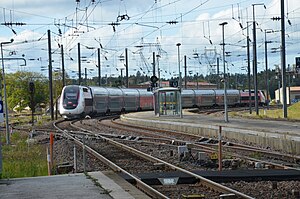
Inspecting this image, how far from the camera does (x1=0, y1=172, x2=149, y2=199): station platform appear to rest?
12.3m

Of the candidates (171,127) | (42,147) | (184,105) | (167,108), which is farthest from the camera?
(184,105)

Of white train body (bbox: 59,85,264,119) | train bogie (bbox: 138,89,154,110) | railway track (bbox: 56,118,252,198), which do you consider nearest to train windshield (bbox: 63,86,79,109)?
white train body (bbox: 59,85,264,119)

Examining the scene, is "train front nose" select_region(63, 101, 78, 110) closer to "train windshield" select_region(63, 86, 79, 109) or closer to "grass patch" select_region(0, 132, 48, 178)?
"train windshield" select_region(63, 86, 79, 109)

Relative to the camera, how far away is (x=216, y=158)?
1872cm

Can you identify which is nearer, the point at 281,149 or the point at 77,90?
the point at 281,149

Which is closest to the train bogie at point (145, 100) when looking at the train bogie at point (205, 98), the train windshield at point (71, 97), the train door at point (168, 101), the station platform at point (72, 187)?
the train bogie at point (205, 98)

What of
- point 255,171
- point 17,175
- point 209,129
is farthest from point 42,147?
point 255,171

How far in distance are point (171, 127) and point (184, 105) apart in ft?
147

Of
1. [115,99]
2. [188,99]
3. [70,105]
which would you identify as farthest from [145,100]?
[70,105]

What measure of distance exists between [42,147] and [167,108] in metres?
21.0

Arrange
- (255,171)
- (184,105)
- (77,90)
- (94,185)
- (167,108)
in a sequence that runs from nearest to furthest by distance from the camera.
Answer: (94,185) → (255,171) → (167,108) → (77,90) → (184,105)

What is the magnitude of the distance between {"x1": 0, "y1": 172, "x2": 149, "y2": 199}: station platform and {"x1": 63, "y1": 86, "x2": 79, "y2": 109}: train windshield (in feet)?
147

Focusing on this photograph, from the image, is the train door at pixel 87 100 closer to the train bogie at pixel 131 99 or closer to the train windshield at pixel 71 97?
the train windshield at pixel 71 97

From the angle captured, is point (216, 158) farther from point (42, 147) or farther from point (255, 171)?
point (42, 147)
